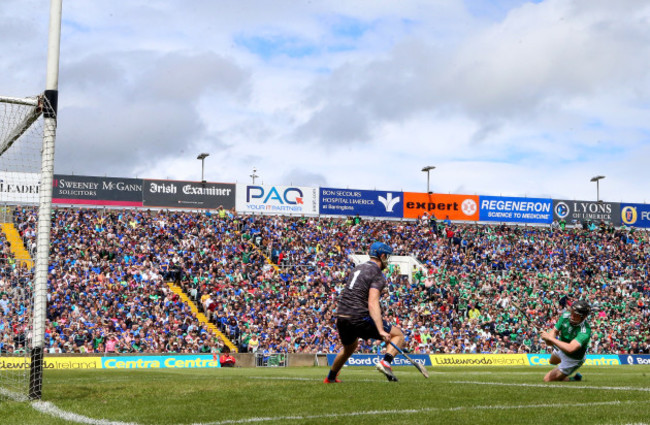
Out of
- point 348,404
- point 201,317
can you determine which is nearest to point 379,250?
point 348,404

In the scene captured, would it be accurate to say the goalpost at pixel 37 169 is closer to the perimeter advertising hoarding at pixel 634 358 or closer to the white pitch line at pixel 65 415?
the white pitch line at pixel 65 415

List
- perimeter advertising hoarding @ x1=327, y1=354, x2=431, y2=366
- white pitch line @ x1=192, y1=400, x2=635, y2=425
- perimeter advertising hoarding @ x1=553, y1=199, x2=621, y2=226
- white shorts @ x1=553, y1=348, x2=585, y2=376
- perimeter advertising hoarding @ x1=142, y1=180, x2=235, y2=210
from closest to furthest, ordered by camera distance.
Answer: white pitch line @ x1=192, y1=400, x2=635, y2=425 → white shorts @ x1=553, y1=348, x2=585, y2=376 → perimeter advertising hoarding @ x1=327, y1=354, x2=431, y2=366 → perimeter advertising hoarding @ x1=142, y1=180, x2=235, y2=210 → perimeter advertising hoarding @ x1=553, y1=199, x2=621, y2=226

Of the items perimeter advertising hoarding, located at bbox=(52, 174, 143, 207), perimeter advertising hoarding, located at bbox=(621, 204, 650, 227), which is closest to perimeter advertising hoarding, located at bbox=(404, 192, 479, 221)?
perimeter advertising hoarding, located at bbox=(621, 204, 650, 227)

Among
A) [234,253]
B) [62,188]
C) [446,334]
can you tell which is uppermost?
[62,188]

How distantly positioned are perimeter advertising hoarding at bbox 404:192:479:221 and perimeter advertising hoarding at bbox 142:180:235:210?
46.8ft

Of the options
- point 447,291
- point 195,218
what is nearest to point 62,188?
point 195,218

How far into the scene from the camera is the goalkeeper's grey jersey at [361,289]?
12039mm

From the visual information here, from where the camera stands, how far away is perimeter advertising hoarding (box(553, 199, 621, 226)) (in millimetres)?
64906

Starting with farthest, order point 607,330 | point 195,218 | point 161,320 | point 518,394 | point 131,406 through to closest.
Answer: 1. point 195,218
2. point 607,330
3. point 161,320
4. point 518,394
5. point 131,406

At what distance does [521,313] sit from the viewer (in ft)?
148

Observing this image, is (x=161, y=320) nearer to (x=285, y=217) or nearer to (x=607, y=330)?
(x=285, y=217)

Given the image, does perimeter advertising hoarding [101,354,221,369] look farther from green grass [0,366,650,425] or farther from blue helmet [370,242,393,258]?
blue helmet [370,242,393,258]

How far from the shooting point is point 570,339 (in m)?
13.4

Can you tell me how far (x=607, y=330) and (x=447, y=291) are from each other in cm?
945
